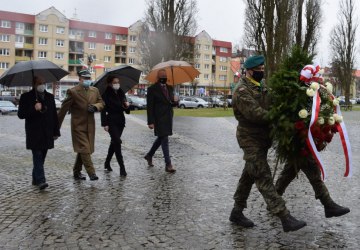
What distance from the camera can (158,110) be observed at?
28.8 feet

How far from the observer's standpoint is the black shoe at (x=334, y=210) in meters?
5.01

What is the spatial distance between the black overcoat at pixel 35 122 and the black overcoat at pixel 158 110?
6.91ft

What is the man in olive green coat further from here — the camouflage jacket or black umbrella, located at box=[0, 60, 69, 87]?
the camouflage jacket

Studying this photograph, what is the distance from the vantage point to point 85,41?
299ft

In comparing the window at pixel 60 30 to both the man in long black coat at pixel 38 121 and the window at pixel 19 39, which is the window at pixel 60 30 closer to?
the window at pixel 19 39

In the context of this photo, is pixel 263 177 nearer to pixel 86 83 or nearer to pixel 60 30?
pixel 86 83

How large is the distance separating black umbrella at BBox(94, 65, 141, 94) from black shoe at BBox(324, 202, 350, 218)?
15.6 feet

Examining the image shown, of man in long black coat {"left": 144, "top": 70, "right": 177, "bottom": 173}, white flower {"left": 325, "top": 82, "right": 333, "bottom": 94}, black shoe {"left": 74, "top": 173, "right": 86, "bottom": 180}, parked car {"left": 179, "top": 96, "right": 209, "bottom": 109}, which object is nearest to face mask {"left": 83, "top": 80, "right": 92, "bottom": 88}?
man in long black coat {"left": 144, "top": 70, "right": 177, "bottom": 173}

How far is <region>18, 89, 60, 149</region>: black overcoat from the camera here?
7.01 meters

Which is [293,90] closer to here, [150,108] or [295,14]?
[150,108]

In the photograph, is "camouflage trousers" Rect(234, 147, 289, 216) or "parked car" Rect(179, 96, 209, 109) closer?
"camouflage trousers" Rect(234, 147, 289, 216)

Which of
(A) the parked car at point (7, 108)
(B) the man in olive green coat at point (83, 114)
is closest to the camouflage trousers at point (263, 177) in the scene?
(B) the man in olive green coat at point (83, 114)

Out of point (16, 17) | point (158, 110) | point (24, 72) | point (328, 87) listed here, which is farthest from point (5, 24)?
point (328, 87)

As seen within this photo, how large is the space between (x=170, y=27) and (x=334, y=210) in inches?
1567
